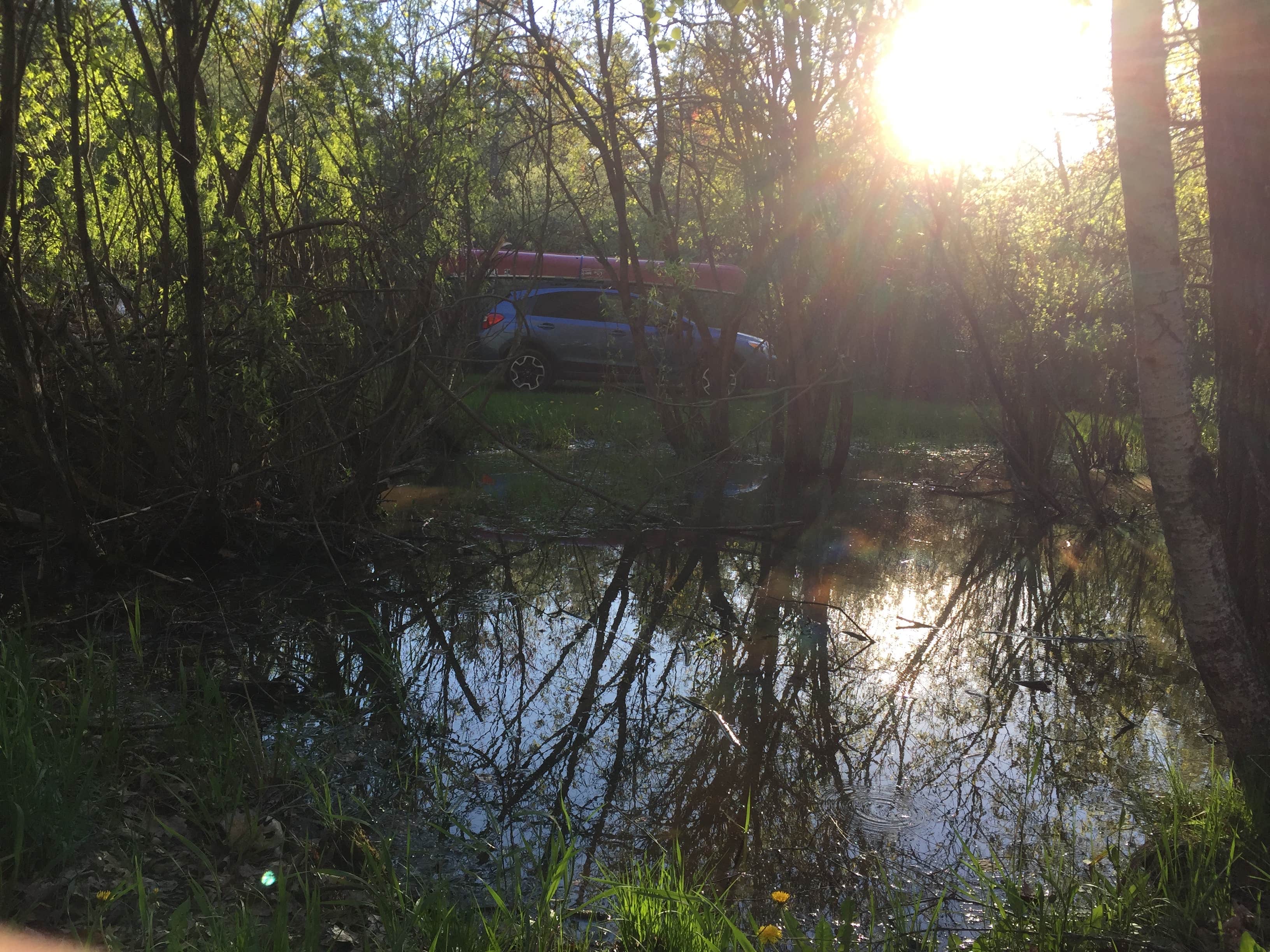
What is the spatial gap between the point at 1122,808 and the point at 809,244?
559 centimetres

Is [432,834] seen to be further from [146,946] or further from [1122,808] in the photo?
[1122,808]

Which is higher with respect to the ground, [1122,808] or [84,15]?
[84,15]

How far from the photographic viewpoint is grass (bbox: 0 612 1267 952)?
208 cm

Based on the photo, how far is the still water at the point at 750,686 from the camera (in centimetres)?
288

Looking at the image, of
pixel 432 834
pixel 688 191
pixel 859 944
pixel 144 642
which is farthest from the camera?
pixel 688 191

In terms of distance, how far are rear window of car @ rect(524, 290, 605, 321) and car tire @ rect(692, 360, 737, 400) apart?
451cm

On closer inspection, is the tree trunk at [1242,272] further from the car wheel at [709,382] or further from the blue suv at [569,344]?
the blue suv at [569,344]

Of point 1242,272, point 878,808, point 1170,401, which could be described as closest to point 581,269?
point 1242,272

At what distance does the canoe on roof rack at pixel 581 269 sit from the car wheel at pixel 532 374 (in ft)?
3.71

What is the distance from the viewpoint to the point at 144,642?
13.1ft

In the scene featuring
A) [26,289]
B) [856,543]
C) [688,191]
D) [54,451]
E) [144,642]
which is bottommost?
[856,543]

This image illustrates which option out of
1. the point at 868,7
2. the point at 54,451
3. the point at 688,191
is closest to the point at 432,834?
the point at 54,451

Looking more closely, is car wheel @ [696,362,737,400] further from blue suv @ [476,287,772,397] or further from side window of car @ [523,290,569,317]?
side window of car @ [523,290,569,317]

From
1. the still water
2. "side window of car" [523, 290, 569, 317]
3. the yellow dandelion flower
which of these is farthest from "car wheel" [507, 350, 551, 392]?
the yellow dandelion flower
